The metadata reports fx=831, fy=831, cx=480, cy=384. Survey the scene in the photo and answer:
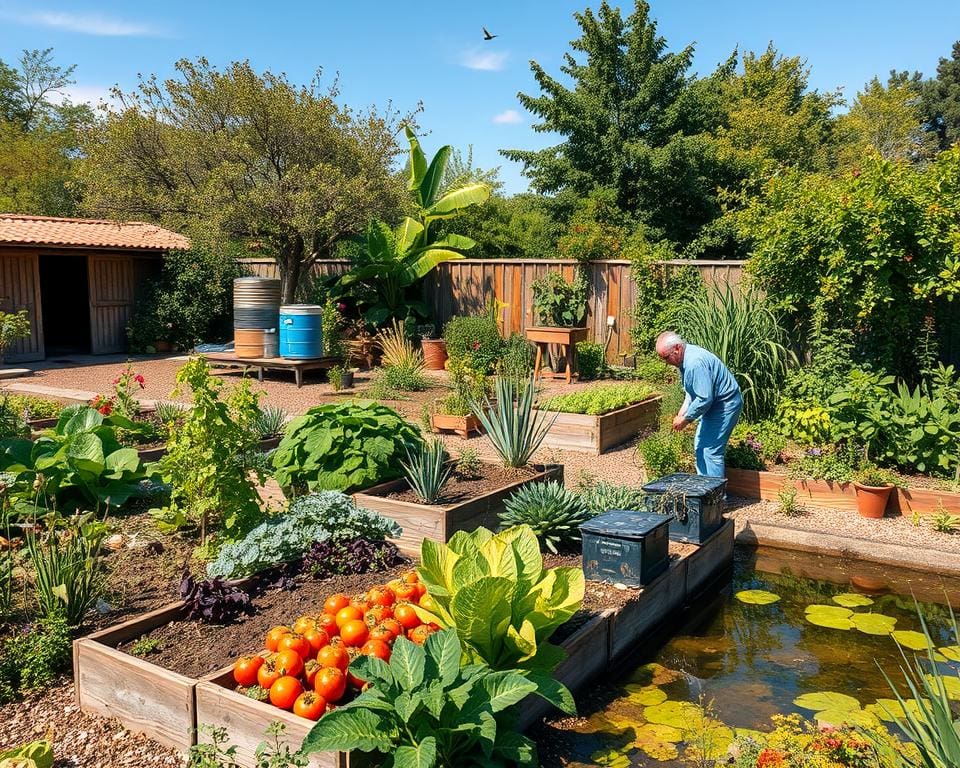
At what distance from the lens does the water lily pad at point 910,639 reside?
500cm

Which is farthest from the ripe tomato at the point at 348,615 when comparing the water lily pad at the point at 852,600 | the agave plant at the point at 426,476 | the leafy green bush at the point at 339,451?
the water lily pad at the point at 852,600

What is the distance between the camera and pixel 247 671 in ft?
11.5

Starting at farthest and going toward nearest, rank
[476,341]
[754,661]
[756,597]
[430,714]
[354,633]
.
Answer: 1. [476,341]
2. [756,597]
3. [754,661]
4. [354,633]
5. [430,714]

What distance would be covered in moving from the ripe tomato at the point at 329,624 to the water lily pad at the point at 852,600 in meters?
3.63

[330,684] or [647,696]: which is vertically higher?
[330,684]

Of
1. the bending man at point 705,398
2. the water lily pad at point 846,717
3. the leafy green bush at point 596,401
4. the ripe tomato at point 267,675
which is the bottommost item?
the water lily pad at point 846,717

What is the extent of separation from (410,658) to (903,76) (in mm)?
52968

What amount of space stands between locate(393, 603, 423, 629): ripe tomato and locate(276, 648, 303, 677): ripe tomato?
551 mm

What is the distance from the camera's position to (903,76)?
4662 centimetres

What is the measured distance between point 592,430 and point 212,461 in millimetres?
5103

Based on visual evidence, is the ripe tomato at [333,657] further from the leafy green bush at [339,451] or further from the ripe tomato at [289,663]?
the leafy green bush at [339,451]

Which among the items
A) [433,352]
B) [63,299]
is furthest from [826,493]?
[63,299]

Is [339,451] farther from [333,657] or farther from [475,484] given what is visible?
[333,657]

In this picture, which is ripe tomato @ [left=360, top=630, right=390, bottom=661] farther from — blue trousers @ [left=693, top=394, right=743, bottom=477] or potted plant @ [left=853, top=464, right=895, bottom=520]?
potted plant @ [left=853, top=464, right=895, bottom=520]
